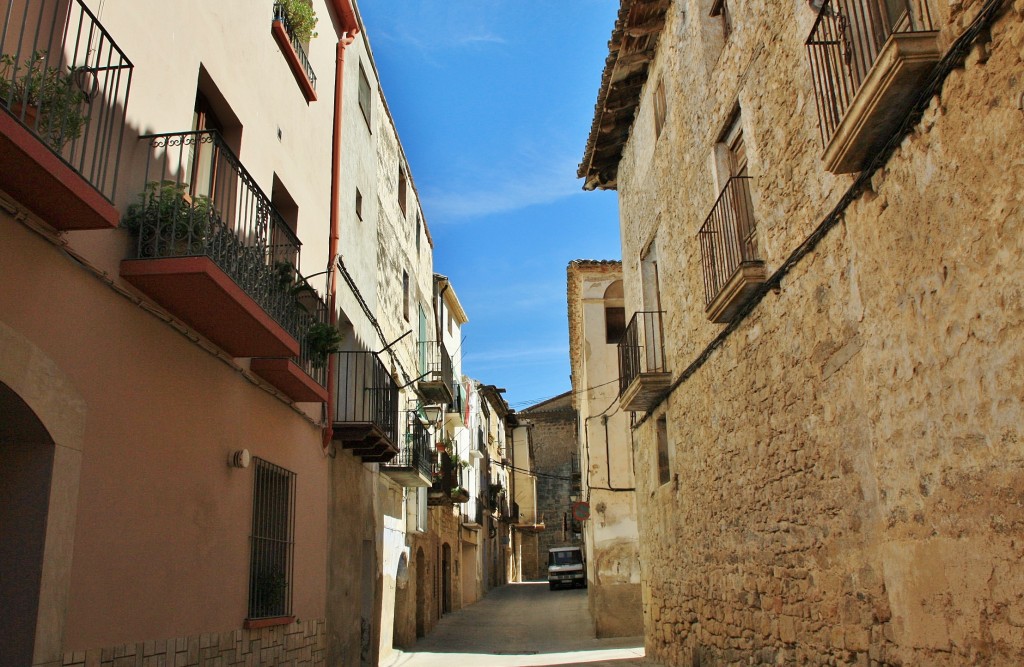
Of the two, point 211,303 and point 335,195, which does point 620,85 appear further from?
point 211,303

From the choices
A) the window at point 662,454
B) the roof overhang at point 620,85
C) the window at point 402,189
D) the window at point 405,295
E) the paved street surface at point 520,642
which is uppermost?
the window at point 402,189

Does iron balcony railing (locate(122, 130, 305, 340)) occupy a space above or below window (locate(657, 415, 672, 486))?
above

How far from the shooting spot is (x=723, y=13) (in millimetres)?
9523

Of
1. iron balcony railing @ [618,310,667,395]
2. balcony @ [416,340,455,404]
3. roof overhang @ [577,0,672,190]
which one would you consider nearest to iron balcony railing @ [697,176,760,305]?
iron balcony railing @ [618,310,667,395]

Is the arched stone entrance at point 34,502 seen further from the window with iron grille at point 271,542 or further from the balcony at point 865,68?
the balcony at point 865,68

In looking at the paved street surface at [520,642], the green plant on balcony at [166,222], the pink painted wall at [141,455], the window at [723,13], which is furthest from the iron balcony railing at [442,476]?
the green plant on balcony at [166,222]

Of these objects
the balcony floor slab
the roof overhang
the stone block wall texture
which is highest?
the roof overhang

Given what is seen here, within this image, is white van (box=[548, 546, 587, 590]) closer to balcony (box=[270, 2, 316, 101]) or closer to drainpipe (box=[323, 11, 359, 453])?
drainpipe (box=[323, 11, 359, 453])

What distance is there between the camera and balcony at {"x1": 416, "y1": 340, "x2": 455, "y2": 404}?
746 inches

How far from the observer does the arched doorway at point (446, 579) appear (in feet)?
80.0

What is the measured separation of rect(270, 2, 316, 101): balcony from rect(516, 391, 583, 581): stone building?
3953 cm

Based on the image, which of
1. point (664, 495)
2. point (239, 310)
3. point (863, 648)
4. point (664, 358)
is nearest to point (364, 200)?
point (664, 358)

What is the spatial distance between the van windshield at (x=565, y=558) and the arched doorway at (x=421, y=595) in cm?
1563

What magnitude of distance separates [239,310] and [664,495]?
7326mm
